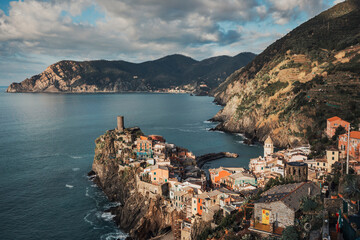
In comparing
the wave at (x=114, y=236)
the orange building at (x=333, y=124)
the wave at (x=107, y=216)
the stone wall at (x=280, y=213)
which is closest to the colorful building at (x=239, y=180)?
the wave at (x=114, y=236)

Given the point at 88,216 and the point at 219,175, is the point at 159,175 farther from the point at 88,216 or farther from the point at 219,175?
the point at 88,216

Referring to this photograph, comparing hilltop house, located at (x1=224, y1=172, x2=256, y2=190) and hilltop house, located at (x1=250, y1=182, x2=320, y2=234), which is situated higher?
hilltop house, located at (x1=250, y1=182, x2=320, y2=234)

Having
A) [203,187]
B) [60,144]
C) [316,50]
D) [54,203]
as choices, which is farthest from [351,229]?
[316,50]

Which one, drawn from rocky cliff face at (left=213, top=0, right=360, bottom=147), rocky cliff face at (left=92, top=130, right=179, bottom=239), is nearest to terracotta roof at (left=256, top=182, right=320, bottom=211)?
rocky cliff face at (left=92, top=130, right=179, bottom=239)

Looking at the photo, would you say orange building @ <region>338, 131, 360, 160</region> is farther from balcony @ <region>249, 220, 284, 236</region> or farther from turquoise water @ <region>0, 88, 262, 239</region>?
balcony @ <region>249, 220, 284, 236</region>

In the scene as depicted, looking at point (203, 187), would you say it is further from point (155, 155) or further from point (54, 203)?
point (54, 203)

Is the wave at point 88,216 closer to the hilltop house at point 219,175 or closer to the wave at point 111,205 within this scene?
the wave at point 111,205

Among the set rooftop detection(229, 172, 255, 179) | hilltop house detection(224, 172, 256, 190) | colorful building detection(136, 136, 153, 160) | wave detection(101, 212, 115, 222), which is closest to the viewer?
wave detection(101, 212, 115, 222)
